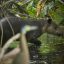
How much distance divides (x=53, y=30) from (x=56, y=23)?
20 cm

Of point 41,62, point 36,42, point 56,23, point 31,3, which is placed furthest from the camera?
point 31,3

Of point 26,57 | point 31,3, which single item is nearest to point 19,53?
point 26,57

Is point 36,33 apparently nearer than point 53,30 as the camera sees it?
No

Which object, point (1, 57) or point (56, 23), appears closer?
point (1, 57)

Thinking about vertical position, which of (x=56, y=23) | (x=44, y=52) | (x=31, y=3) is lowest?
(x=44, y=52)

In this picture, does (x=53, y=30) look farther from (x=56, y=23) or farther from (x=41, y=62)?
(x=41, y=62)

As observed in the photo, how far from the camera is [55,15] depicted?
4719 millimetres

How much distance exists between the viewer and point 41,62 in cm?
351

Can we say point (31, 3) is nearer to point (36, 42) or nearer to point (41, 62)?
point (36, 42)

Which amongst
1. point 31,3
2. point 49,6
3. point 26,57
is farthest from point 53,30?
point 26,57

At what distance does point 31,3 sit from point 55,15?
2.47 ft

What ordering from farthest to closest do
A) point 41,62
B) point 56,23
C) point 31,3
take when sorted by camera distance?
1. point 31,3
2. point 56,23
3. point 41,62

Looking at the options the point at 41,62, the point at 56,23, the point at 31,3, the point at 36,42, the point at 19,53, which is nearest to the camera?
the point at 19,53

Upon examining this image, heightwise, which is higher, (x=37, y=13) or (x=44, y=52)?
(x=37, y=13)
